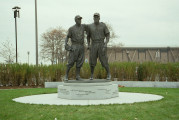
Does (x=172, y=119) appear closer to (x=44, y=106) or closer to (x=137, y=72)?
(x=44, y=106)

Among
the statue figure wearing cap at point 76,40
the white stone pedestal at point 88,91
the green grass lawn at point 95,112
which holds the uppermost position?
the statue figure wearing cap at point 76,40

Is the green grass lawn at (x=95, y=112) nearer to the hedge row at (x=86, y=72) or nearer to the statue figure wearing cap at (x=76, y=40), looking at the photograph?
the statue figure wearing cap at (x=76, y=40)

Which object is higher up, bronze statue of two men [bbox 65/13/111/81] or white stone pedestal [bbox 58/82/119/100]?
bronze statue of two men [bbox 65/13/111/81]

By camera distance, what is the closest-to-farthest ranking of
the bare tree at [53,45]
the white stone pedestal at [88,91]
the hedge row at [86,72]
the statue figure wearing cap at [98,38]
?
1. the white stone pedestal at [88,91]
2. the statue figure wearing cap at [98,38]
3. the hedge row at [86,72]
4. the bare tree at [53,45]

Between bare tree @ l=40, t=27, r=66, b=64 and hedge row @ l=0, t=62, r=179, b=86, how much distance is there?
19.6 meters

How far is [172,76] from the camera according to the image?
63.7ft

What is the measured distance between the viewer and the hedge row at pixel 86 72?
758 inches

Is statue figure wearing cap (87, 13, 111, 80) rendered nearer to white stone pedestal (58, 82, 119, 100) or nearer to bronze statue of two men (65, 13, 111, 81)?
bronze statue of two men (65, 13, 111, 81)

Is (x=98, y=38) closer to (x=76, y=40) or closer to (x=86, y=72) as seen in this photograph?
(x=76, y=40)

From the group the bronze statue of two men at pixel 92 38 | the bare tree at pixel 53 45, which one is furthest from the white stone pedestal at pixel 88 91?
the bare tree at pixel 53 45

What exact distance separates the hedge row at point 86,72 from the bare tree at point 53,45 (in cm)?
1957

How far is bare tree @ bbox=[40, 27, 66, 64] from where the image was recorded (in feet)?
131

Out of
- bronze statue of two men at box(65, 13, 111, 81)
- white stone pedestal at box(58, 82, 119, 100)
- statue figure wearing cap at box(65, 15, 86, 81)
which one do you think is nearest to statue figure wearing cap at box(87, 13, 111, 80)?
bronze statue of two men at box(65, 13, 111, 81)

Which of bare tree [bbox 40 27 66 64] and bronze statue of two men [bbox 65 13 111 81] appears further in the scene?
bare tree [bbox 40 27 66 64]
